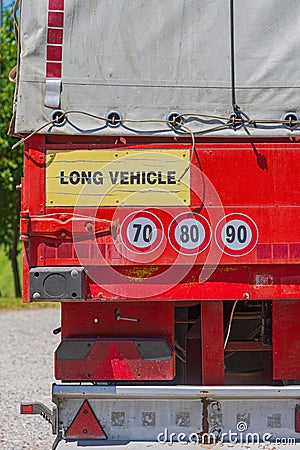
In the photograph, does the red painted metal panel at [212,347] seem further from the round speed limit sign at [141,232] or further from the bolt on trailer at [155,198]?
the round speed limit sign at [141,232]

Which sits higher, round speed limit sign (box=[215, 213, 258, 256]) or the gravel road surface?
round speed limit sign (box=[215, 213, 258, 256])

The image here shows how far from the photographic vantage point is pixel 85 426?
4992mm

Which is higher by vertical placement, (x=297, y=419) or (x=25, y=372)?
(x=297, y=419)

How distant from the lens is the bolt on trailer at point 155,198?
4816 millimetres

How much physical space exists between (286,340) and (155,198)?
48.6 inches

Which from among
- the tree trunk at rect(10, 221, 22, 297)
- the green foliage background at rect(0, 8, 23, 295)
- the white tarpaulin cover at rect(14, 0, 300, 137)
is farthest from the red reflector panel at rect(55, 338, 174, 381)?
the tree trunk at rect(10, 221, 22, 297)

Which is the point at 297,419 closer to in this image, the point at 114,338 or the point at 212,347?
the point at 212,347

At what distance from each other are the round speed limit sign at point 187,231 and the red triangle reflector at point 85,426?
3.62 feet

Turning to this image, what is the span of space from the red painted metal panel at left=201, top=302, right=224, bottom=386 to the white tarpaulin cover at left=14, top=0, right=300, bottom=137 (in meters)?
1.22

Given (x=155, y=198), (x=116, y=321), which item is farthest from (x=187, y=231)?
(x=116, y=321)

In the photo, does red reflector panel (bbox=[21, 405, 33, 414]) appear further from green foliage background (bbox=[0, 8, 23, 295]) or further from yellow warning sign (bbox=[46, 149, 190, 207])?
green foliage background (bbox=[0, 8, 23, 295])

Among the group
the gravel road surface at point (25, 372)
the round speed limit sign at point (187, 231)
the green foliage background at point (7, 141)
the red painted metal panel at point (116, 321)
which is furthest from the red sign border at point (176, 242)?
the green foliage background at point (7, 141)

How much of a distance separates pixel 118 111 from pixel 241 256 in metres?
1.13

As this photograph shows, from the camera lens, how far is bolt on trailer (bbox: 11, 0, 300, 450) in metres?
4.82
